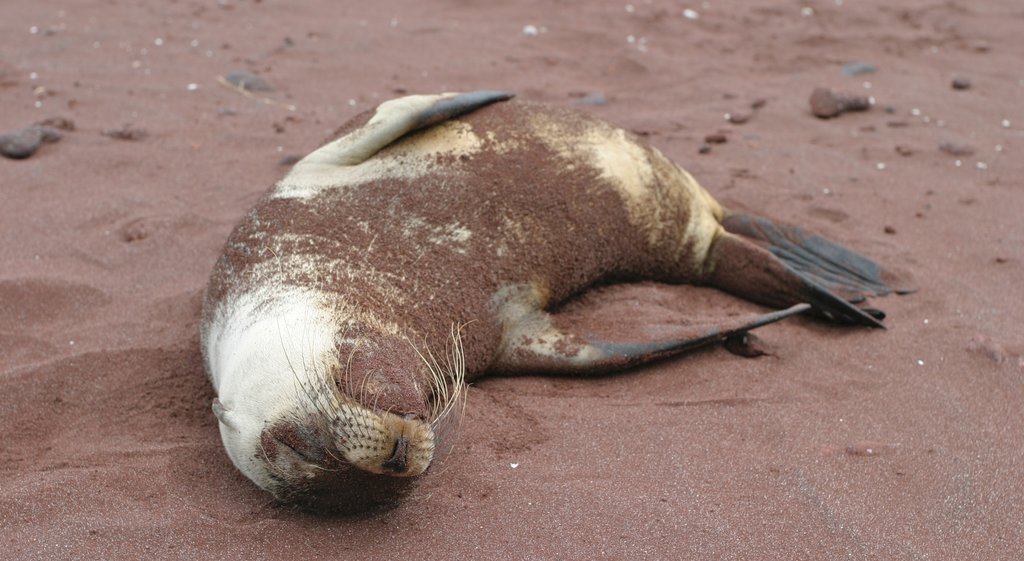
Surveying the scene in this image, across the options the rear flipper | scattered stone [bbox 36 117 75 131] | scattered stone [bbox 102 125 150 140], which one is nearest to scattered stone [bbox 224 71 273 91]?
scattered stone [bbox 102 125 150 140]

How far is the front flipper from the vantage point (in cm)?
365

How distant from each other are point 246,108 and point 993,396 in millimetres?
4456

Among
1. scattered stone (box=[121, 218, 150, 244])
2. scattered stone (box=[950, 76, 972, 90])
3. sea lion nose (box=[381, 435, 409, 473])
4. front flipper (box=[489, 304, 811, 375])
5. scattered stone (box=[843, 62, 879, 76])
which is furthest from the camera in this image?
scattered stone (box=[843, 62, 879, 76])

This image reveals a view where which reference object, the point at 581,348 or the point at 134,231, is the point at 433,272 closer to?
the point at 581,348

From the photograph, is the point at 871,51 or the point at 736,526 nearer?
the point at 736,526

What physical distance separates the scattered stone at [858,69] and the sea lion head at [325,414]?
545 cm

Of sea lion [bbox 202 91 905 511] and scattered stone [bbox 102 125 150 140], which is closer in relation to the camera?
sea lion [bbox 202 91 905 511]

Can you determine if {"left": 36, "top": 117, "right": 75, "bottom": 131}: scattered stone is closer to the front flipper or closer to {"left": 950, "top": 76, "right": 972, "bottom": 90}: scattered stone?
the front flipper

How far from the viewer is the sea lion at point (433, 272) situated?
2666mm

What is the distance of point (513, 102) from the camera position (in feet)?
13.6

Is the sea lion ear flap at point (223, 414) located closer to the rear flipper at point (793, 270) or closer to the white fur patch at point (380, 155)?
the white fur patch at point (380, 155)

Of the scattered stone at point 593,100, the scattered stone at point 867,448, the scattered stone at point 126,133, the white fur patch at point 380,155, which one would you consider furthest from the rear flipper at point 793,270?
the scattered stone at point 126,133

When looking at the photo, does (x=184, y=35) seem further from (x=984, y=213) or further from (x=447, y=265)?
(x=984, y=213)

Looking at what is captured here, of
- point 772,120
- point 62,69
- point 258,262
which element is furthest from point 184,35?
point 258,262
